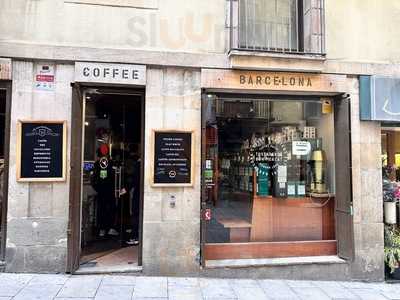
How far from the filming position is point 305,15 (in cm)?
691

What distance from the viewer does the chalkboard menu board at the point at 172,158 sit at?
6.19 metres

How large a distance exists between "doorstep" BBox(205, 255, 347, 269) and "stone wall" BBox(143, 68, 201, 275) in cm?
40

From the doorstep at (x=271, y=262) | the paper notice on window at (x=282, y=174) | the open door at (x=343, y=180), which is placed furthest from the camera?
the paper notice on window at (x=282, y=174)

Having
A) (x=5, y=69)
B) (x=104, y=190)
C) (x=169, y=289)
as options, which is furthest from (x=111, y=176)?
(x=169, y=289)

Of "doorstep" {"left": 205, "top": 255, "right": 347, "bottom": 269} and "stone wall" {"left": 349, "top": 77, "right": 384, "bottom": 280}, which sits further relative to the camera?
"stone wall" {"left": 349, "top": 77, "right": 384, "bottom": 280}

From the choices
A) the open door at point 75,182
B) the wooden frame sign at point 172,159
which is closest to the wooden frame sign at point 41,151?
the open door at point 75,182

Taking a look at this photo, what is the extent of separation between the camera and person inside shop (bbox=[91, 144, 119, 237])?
7.77 meters

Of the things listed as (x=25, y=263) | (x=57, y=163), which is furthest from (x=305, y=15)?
(x=25, y=263)

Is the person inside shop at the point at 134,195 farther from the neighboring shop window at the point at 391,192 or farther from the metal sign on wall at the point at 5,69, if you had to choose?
the neighboring shop window at the point at 391,192

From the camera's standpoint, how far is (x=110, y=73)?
6.12m

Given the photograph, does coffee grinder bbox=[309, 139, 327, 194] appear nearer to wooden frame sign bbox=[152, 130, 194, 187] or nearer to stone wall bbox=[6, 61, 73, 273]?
wooden frame sign bbox=[152, 130, 194, 187]

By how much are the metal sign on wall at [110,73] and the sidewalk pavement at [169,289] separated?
115 inches

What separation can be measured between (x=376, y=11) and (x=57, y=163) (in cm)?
582

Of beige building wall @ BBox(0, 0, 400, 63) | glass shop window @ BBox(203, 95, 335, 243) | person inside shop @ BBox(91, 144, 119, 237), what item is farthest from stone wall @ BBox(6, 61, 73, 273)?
glass shop window @ BBox(203, 95, 335, 243)
